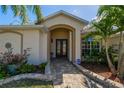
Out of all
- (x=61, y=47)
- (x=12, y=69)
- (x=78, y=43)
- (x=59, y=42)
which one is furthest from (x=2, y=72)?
(x=61, y=47)

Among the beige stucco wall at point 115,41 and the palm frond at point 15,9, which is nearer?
the palm frond at point 15,9

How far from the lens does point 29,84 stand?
12562 mm

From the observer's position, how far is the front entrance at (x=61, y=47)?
29.0 metres

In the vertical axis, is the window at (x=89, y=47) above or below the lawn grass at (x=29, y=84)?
above

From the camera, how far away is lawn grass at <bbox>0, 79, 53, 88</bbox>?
12.1 meters

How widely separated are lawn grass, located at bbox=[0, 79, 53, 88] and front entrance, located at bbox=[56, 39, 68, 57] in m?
15.9

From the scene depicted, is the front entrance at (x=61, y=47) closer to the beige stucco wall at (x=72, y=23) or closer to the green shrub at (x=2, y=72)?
the beige stucco wall at (x=72, y=23)

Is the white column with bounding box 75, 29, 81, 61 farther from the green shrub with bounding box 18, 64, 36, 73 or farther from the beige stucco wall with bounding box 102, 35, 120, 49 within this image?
the green shrub with bounding box 18, 64, 36, 73

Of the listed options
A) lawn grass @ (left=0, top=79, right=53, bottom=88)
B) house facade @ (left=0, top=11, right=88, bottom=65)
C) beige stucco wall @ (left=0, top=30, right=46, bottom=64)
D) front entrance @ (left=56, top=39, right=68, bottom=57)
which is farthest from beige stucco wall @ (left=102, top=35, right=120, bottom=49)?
lawn grass @ (left=0, top=79, right=53, bottom=88)

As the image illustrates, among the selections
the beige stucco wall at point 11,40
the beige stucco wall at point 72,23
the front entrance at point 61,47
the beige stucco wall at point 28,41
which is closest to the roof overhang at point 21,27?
the beige stucco wall at point 28,41

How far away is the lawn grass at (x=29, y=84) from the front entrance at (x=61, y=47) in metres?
15.9

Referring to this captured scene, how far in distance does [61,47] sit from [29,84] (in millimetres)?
16911
